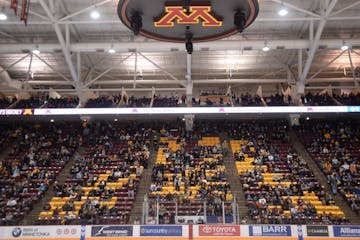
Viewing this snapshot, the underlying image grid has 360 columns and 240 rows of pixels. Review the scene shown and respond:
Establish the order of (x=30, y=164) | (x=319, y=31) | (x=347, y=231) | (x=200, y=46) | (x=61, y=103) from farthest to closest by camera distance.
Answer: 1. (x=61, y=103)
2. (x=30, y=164)
3. (x=200, y=46)
4. (x=319, y=31)
5. (x=347, y=231)

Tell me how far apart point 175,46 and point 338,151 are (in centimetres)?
1422

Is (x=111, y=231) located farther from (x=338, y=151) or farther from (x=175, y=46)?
(x=338, y=151)

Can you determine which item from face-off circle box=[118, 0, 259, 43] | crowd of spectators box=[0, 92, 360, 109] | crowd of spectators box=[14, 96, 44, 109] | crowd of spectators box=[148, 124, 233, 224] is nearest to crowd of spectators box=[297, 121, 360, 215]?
crowd of spectators box=[0, 92, 360, 109]

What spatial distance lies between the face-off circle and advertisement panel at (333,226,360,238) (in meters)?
13.9

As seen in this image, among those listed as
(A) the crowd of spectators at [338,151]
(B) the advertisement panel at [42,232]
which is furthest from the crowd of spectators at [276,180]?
(B) the advertisement panel at [42,232]

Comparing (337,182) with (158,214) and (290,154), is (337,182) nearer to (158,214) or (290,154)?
(290,154)

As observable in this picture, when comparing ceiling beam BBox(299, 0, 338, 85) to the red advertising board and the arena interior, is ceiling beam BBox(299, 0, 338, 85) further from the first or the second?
the red advertising board

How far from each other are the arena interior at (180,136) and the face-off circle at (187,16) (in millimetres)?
10539

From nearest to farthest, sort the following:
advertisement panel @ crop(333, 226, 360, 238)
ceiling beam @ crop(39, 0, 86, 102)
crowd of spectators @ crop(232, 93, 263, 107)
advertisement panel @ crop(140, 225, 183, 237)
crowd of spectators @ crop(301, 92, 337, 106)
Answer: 1. advertisement panel @ crop(333, 226, 360, 238)
2. advertisement panel @ crop(140, 225, 183, 237)
3. ceiling beam @ crop(39, 0, 86, 102)
4. crowd of spectators @ crop(301, 92, 337, 106)
5. crowd of spectators @ crop(232, 93, 263, 107)

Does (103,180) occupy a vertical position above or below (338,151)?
below

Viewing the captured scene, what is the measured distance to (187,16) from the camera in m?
5.53

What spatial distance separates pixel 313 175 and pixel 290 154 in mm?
2873

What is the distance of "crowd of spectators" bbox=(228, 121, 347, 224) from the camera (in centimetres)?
1973

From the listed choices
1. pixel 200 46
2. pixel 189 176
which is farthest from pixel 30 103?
pixel 200 46
